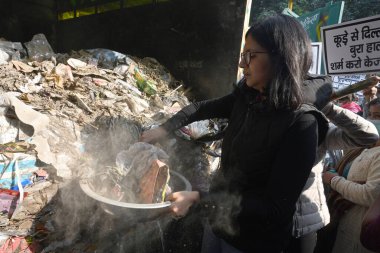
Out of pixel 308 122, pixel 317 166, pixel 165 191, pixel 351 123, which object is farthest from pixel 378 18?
pixel 165 191

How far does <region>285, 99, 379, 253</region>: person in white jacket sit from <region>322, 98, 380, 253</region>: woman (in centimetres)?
43

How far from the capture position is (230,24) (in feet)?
15.8

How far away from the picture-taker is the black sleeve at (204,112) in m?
2.18

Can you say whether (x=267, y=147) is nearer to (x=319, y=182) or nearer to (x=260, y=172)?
(x=260, y=172)

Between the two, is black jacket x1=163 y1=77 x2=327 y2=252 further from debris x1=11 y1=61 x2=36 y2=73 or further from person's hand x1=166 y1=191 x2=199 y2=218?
debris x1=11 y1=61 x2=36 y2=73

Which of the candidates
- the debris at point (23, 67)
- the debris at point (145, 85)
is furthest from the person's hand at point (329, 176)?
the debris at point (23, 67)

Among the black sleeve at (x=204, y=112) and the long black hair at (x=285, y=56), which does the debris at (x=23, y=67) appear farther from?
the long black hair at (x=285, y=56)

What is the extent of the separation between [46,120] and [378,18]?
3.44 m

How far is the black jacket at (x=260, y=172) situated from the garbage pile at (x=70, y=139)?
0.42 m

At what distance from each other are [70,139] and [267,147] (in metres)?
2.33

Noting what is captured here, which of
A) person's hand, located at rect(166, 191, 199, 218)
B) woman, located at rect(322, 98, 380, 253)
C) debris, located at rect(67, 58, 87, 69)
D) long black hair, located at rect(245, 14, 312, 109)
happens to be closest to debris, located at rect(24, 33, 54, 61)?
debris, located at rect(67, 58, 87, 69)

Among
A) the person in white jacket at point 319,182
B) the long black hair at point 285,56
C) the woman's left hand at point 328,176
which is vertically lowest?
the woman's left hand at point 328,176

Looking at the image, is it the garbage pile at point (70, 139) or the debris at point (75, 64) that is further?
the debris at point (75, 64)

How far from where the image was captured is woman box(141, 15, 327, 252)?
139 cm
